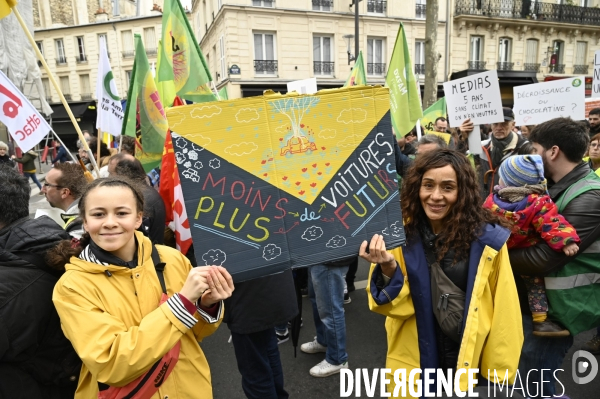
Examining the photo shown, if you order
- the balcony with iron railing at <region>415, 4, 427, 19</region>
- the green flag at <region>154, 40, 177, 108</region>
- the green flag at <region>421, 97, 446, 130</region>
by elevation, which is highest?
the balcony with iron railing at <region>415, 4, 427, 19</region>

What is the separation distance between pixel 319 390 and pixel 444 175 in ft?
6.55

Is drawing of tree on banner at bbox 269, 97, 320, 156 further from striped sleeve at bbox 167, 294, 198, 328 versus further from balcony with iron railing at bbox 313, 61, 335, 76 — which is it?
balcony with iron railing at bbox 313, 61, 335, 76

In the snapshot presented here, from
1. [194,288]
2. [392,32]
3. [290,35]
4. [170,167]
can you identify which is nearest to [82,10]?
[290,35]

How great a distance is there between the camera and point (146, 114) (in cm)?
399

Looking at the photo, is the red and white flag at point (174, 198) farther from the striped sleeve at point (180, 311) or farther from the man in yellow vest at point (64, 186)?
the striped sleeve at point (180, 311)

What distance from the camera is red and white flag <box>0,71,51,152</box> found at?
3.08 meters

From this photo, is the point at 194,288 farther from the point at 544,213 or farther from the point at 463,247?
the point at 544,213

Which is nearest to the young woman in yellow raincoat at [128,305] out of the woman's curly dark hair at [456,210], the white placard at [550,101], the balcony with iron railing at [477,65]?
the woman's curly dark hair at [456,210]

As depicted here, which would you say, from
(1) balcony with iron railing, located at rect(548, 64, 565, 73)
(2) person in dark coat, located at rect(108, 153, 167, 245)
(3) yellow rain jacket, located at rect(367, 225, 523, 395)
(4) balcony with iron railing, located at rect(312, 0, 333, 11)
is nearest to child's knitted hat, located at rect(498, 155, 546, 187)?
(3) yellow rain jacket, located at rect(367, 225, 523, 395)

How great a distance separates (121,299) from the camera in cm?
142

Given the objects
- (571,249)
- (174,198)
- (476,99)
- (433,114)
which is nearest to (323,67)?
(433,114)

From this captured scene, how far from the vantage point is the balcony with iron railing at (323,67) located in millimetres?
19156

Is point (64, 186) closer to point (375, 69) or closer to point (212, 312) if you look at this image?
point (212, 312)

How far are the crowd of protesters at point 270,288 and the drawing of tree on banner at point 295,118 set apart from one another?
507 millimetres
